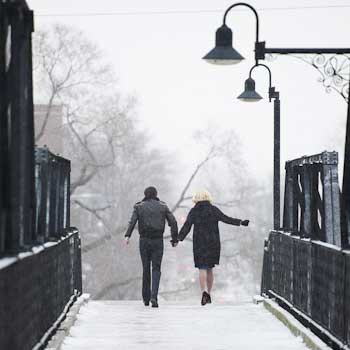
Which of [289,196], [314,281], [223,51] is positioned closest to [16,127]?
[314,281]

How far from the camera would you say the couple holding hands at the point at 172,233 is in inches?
750

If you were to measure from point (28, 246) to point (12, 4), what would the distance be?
187cm

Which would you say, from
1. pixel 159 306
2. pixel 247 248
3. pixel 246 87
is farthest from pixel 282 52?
pixel 247 248

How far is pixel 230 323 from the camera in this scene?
16312mm

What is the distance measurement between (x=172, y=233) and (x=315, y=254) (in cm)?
610

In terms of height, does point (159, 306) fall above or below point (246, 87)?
below

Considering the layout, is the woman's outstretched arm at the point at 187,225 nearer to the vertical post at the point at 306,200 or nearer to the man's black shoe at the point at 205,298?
the man's black shoe at the point at 205,298

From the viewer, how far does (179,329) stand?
15398mm

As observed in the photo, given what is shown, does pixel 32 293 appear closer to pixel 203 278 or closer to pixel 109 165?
pixel 203 278

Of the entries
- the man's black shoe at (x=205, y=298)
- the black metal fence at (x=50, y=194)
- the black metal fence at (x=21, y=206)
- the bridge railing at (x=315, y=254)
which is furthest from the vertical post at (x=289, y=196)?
the black metal fence at (x=21, y=206)

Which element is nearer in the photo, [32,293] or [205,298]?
[32,293]

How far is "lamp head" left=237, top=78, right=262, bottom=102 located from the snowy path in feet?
12.0

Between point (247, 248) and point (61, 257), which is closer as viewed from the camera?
point (61, 257)

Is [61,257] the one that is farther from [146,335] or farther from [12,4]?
[12,4]
